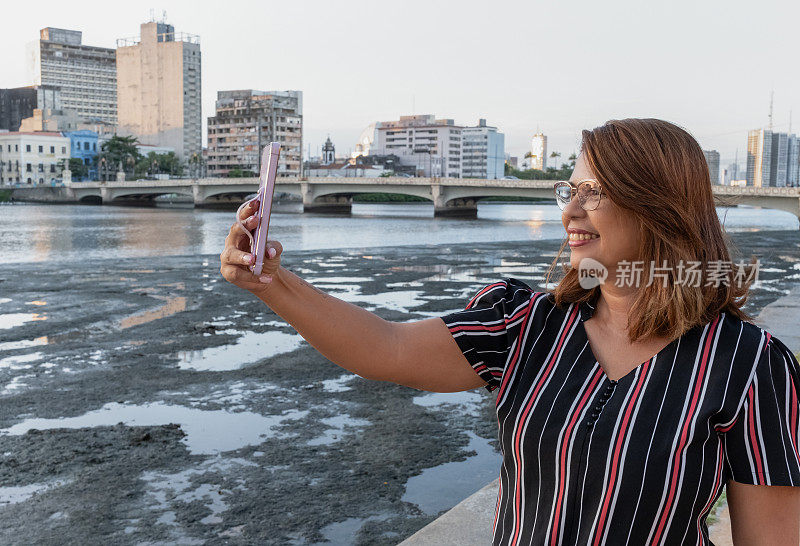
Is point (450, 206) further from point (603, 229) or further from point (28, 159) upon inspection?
point (28, 159)

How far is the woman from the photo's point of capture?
4.60 feet

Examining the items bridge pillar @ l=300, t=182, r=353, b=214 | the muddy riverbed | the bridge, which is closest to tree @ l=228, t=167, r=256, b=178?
the bridge

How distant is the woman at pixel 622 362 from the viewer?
1.40 meters

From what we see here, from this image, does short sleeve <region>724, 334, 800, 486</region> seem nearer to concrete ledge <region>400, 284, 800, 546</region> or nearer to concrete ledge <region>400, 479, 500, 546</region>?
concrete ledge <region>400, 284, 800, 546</region>

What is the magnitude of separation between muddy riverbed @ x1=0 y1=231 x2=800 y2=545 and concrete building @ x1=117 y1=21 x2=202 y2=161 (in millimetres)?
140226

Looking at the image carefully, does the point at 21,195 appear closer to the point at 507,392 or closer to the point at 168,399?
the point at 168,399

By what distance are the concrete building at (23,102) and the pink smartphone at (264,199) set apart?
147 m

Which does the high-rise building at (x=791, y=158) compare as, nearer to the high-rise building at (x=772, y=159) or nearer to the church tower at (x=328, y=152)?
the high-rise building at (x=772, y=159)

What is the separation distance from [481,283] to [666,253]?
1384cm

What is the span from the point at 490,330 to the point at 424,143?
167 meters

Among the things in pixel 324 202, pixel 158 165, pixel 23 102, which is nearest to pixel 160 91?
pixel 23 102

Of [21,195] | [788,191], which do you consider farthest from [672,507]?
[21,195]

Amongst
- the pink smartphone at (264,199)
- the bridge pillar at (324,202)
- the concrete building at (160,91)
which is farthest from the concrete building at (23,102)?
the pink smartphone at (264,199)

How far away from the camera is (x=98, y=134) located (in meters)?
110
